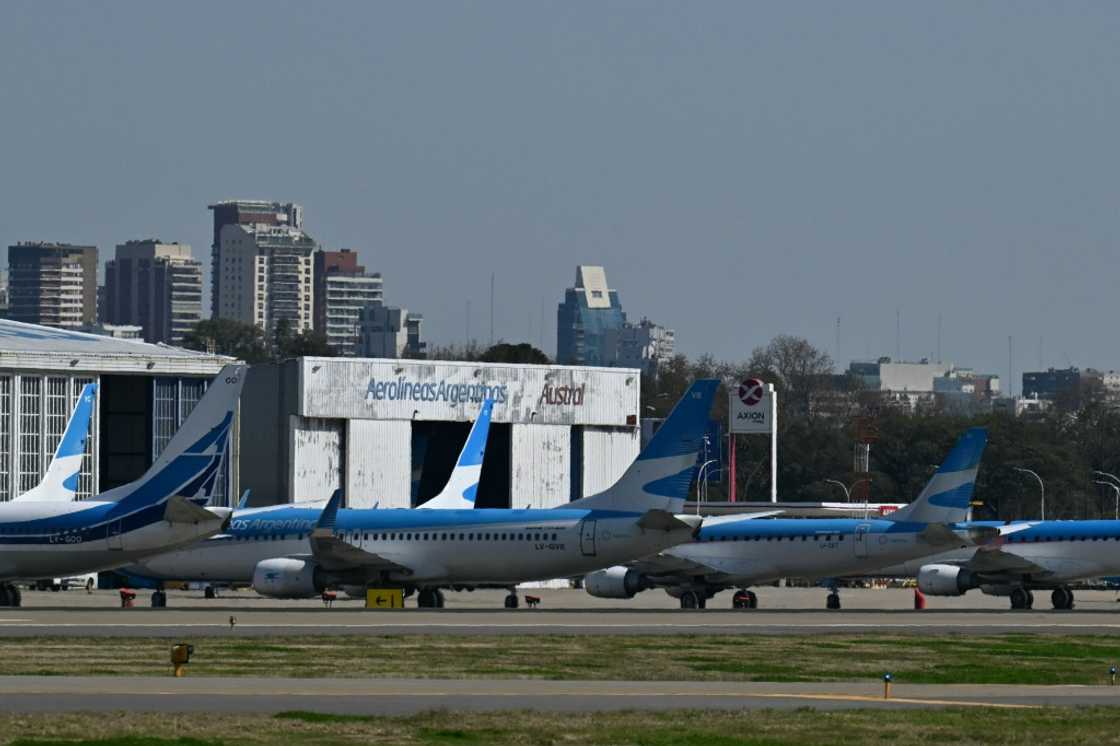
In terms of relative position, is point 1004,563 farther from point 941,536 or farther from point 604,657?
point 604,657

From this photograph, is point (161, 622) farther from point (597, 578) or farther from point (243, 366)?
point (597, 578)

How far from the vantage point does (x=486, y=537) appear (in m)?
67.6

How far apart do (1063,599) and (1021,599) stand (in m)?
2.07

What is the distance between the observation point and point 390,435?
104 metres

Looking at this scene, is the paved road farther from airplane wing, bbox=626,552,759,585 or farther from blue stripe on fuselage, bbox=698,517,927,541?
airplane wing, bbox=626,552,759,585

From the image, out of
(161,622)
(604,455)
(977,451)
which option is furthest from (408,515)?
(604,455)

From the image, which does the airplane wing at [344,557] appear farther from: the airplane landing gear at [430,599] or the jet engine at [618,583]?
the jet engine at [618,583]

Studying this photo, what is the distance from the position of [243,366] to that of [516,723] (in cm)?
3529

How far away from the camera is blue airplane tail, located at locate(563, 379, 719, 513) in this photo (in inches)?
2505

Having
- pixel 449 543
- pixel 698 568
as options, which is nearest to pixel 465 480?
pixel 698 568

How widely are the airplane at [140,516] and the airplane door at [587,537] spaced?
36.0 ft

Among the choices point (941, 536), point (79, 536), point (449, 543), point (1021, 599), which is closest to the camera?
point (79, 536)

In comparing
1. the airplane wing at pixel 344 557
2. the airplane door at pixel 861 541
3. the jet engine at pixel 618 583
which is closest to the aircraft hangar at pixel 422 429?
the jet engine at pixel 618 583

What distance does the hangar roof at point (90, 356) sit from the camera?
312 ft
